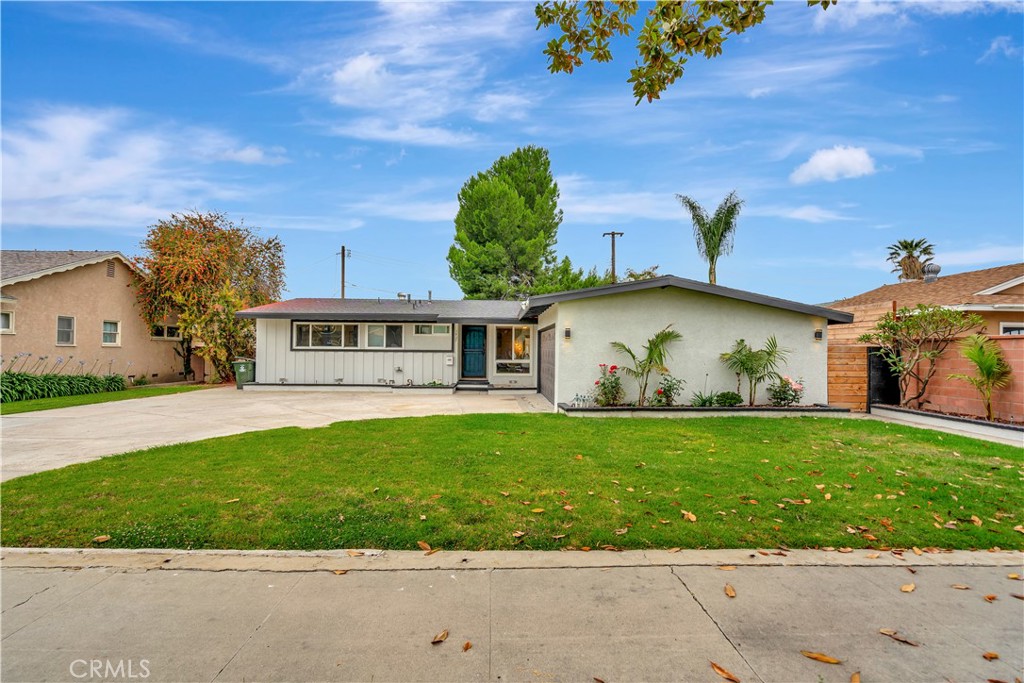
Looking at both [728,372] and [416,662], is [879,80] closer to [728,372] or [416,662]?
[728,372]

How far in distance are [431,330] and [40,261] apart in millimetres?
12704

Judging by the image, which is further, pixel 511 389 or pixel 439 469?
pixel 511 389

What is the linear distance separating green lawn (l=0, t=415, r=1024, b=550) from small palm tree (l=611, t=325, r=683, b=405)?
125 inches

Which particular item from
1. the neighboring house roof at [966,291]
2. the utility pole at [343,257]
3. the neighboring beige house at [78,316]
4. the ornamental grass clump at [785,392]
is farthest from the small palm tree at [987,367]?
the utility pole at [343,257]

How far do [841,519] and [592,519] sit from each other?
7.19ft

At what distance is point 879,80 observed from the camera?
35.1ft

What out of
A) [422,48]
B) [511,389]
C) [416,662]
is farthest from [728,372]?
[416,662]

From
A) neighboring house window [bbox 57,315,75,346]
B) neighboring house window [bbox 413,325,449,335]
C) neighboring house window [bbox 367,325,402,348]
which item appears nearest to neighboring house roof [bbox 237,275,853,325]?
neighboring house window [bbox 413,325,449,335]

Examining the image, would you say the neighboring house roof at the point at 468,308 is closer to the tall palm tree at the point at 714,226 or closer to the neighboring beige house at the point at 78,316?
the neighboring beige house at the point at 78,316

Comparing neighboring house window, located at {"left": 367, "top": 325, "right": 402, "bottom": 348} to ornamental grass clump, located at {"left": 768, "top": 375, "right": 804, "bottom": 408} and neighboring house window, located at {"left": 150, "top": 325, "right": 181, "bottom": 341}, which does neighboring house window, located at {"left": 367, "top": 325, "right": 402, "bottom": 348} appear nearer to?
neighboring house window, located at {"left": 150, "top": 325, "right": 181, "bottom": 341}

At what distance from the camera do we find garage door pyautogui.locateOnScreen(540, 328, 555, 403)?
11867 mm

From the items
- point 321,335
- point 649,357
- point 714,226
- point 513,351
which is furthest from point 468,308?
point 714,226

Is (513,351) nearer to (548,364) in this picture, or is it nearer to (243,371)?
(548,364)

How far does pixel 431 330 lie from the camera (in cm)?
1598
